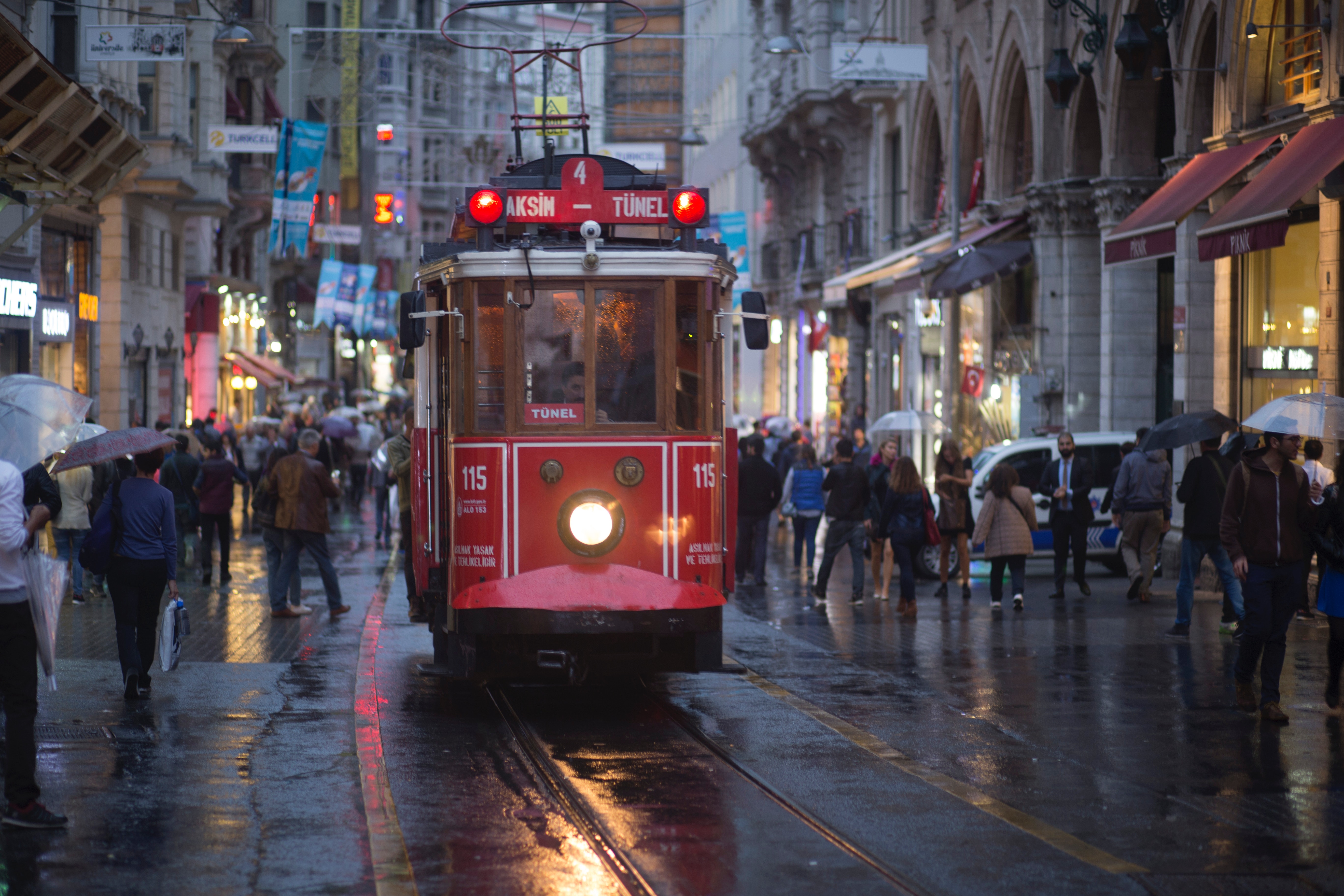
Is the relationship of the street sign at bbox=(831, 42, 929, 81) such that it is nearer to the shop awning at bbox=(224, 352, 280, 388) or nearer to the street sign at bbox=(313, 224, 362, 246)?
the street sign at bbox=(313, 224, 362, 246)

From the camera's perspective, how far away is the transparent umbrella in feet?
40.9

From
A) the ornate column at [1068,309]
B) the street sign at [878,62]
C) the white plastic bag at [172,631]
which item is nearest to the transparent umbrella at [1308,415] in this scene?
the white plastic bag at [172,631]

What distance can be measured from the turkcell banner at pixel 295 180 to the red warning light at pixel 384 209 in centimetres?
477

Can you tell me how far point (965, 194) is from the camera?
104 feet

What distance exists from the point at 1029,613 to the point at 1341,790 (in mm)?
8401

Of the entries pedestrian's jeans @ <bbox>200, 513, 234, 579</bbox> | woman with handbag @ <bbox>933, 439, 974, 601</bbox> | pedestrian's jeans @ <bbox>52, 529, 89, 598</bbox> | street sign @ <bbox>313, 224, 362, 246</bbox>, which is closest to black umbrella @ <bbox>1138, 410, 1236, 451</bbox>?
woman with handbag @ <bbox>933, 439, 974, 601</bbox>

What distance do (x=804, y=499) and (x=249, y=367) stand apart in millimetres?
30364

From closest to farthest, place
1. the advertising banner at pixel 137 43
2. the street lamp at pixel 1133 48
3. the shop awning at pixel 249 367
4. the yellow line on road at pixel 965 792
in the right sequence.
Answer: the yellow line on road at pixel 965 792, the street lamp at pixel 1133 48, the advertising banner at pixel 137 43, the shop awning at pixel 249 367

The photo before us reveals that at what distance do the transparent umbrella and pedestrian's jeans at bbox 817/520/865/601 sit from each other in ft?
17.0

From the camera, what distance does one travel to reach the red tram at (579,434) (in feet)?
34.0

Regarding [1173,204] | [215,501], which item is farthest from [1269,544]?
[215,501]

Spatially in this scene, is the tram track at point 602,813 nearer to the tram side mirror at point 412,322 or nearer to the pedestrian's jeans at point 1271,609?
the tram side mirror at point 412,322

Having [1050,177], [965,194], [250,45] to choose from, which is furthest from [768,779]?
[250,45]

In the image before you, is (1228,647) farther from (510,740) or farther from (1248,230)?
(510,740)
